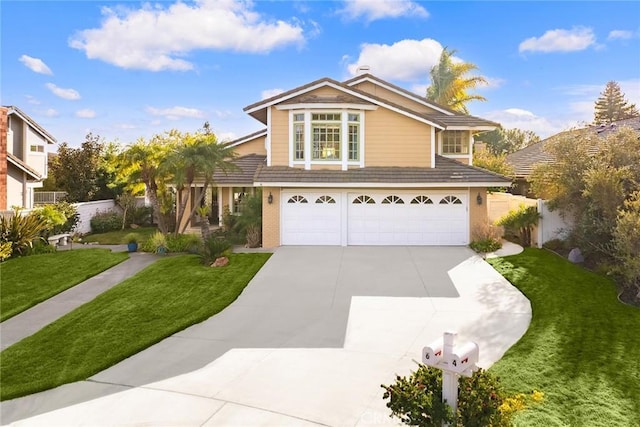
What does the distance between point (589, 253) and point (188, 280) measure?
13.1m

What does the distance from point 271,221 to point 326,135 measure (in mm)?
4261

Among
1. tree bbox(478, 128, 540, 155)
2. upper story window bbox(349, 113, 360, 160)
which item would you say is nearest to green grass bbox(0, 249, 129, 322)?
upper story window bbox(349, 113, 360, 160)

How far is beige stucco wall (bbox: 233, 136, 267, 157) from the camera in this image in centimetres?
2359

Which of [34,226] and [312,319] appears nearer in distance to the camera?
[312,319]

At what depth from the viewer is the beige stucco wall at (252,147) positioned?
2359cm

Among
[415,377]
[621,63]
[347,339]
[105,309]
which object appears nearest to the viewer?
[415,377]

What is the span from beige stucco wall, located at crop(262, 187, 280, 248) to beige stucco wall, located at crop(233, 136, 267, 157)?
6647mm

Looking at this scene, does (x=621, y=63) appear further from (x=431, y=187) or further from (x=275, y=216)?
(x=275, y=216)

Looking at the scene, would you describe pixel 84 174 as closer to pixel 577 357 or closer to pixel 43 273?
pixel 43 273

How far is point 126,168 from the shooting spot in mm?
18516

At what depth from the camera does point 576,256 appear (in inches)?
575

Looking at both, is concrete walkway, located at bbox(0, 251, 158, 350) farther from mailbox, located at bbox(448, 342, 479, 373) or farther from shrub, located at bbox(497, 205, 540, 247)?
shrub, located at bbox(497, 205, 540, 247)

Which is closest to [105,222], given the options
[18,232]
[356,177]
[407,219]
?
[18,232]

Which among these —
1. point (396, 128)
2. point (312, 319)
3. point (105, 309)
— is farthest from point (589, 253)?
point (105, 309)
